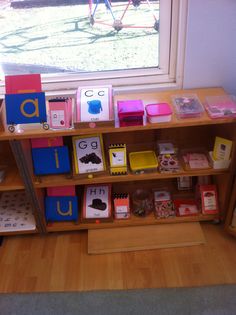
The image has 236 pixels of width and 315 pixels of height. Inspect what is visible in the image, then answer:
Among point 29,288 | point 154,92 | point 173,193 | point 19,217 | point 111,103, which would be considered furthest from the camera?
point 173,193

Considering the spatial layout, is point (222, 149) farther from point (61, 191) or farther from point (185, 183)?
point (61, 191)

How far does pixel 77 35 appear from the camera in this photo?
1.55 m

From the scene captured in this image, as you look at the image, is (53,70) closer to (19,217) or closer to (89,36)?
(89,36)

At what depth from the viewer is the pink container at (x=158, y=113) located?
1318 mm

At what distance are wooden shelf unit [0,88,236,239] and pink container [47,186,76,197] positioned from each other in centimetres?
5

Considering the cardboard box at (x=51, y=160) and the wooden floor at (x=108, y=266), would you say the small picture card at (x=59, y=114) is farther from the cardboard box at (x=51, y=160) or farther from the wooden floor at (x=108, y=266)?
the wooden floor at (x=108, y=266)

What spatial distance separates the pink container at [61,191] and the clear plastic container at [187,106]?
0.67m

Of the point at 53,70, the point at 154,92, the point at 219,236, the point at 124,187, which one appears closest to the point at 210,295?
the point at 219,236

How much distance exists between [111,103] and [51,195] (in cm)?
61

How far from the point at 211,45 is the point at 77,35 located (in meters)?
0.67

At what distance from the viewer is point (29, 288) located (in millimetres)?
1472

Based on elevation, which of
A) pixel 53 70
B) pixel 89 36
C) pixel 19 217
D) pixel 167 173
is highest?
pixel 89 36

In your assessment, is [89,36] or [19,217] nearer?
[89,36]

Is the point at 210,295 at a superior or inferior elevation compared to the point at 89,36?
inferior
